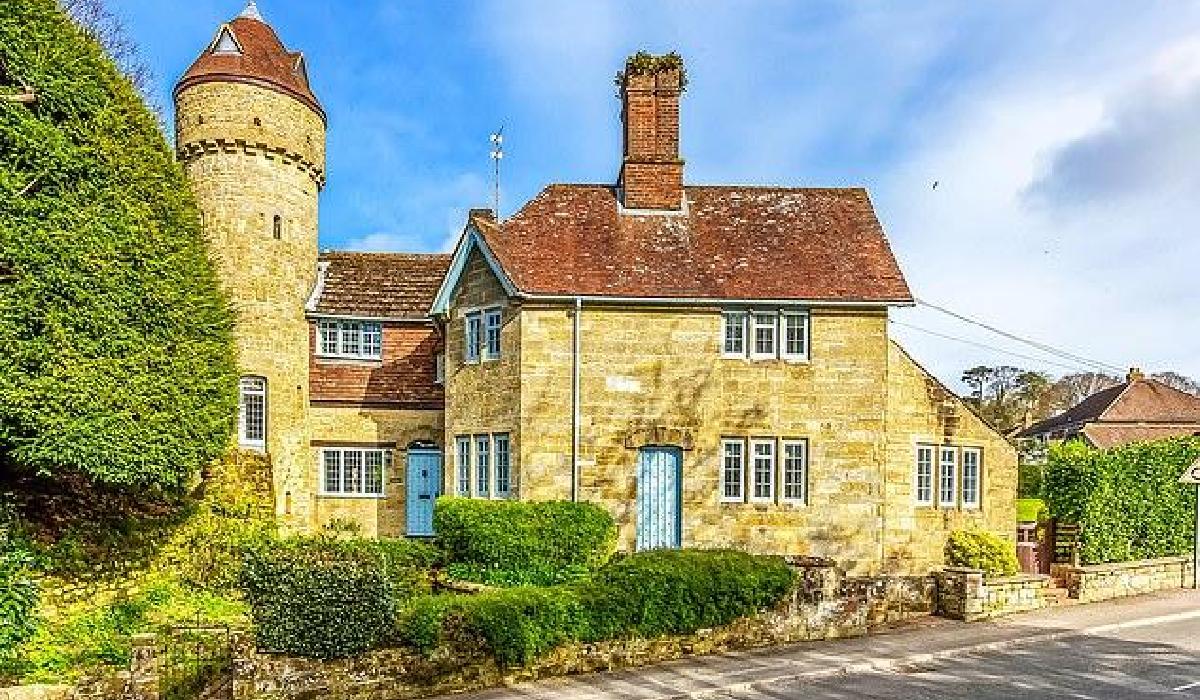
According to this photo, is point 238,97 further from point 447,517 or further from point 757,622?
point 757,622

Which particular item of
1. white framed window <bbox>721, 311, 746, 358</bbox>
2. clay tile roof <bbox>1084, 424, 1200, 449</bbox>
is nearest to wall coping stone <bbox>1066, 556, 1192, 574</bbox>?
white framed window <bbox>721, 311, 746, 358</bbox>

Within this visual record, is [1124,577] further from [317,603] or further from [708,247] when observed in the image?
[317,603]

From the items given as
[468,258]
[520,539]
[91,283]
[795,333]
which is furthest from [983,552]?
[91,283]

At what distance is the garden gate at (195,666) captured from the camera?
12141 millimetres

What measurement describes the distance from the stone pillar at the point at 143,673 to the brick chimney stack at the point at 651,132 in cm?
1514

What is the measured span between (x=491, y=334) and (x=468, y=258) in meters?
2.13

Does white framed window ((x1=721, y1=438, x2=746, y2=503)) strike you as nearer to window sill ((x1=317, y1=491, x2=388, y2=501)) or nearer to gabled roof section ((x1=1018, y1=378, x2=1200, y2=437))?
window sill ((x1=317, y1=491, x2=388, y2=501))

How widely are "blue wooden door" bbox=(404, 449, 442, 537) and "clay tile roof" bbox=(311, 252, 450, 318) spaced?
4.07 m

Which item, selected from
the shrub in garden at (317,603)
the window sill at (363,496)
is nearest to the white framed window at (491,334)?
the window sill at (363,496)

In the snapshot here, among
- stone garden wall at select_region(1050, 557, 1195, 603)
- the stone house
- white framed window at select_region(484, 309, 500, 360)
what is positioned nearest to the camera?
stone garden wall at select_region(1050, 557, 1195, 603)

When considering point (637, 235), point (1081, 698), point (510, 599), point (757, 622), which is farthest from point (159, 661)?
point (637, 235)

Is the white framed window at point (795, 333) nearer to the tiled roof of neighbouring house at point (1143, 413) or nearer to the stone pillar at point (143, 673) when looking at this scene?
the stone pillar at point (143, 673)

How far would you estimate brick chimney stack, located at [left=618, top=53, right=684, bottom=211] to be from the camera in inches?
898

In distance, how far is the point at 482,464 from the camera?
2211 cm
